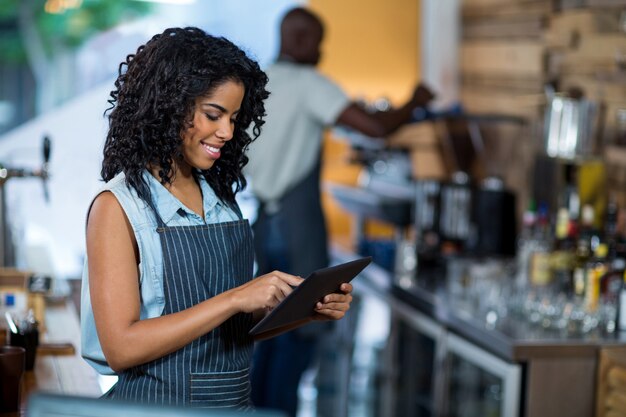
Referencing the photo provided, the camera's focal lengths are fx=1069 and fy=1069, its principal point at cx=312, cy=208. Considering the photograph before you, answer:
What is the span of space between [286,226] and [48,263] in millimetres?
1030

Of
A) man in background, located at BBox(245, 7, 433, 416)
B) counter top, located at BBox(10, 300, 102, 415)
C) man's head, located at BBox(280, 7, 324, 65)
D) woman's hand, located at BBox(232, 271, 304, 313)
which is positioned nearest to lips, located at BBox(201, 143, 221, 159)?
woman's hand, located at BBox(232, 271, 304, 313)

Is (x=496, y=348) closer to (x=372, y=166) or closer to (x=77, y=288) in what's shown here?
(x=77, y=288)

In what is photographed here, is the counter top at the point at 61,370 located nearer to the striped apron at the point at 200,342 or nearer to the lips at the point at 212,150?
the striped apron at the point at 200,342

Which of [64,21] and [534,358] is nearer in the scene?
[534,358]

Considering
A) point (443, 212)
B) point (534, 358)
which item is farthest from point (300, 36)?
point (534, 358)

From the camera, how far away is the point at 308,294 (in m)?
1.97

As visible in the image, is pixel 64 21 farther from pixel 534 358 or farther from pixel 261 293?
pixel 261 293

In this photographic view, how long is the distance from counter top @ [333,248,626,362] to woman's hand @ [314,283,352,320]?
4.99 feet

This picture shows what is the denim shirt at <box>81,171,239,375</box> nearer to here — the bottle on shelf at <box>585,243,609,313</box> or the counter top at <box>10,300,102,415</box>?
the counter top at <box>10,300,102,415</box>

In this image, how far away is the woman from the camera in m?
1.95

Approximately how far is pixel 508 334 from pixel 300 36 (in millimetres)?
1648

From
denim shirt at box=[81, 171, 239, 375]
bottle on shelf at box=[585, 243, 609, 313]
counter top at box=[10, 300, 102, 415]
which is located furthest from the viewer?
bottle on shelf at box=[585, 243, 609, 313]

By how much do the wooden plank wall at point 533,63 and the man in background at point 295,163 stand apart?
2.44 ft

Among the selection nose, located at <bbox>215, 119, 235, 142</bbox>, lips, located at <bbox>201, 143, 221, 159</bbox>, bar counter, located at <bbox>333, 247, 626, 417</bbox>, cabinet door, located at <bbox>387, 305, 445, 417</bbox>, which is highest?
nose, located at <bbox>215, 119, 235, 142</bbox>
